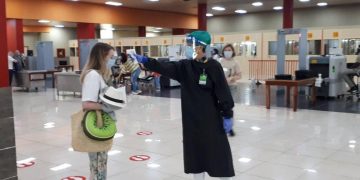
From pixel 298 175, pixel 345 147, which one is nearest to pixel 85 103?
pixel 298 175

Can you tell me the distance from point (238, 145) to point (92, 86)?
308 centimetres

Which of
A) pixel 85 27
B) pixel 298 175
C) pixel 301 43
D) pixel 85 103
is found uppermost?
pixel 85 27

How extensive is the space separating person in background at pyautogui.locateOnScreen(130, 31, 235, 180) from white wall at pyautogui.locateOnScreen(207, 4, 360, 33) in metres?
19.7

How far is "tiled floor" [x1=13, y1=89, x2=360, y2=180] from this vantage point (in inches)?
172

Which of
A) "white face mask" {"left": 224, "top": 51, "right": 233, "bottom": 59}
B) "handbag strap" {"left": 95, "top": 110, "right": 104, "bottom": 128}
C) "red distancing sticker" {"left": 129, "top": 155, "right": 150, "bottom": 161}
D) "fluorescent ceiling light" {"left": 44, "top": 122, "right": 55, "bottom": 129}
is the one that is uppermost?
"white face mask" {"left": 224, "top": 51, "right": 233, "bottom": 59}

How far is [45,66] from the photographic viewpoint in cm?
1542

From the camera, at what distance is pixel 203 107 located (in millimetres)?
2916

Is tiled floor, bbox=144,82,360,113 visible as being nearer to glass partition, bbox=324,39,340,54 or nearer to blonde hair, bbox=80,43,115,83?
glass partition, bbox=324,39,340,54

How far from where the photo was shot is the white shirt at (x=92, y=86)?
3.15 m

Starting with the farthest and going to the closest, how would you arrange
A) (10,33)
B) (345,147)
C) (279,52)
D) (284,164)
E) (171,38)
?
(171,38) < (10,33) < (279,52) < (345,147) < (284,164)

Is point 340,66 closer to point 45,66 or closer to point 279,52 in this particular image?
point 279,52

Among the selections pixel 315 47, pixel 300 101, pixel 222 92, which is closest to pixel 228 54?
pixel 222 92

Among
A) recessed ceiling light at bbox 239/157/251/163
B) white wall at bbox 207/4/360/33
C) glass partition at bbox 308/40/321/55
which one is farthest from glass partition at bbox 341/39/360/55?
recessed ceiling light at bbox 239/157/251/163

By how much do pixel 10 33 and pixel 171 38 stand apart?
24.7 feet
